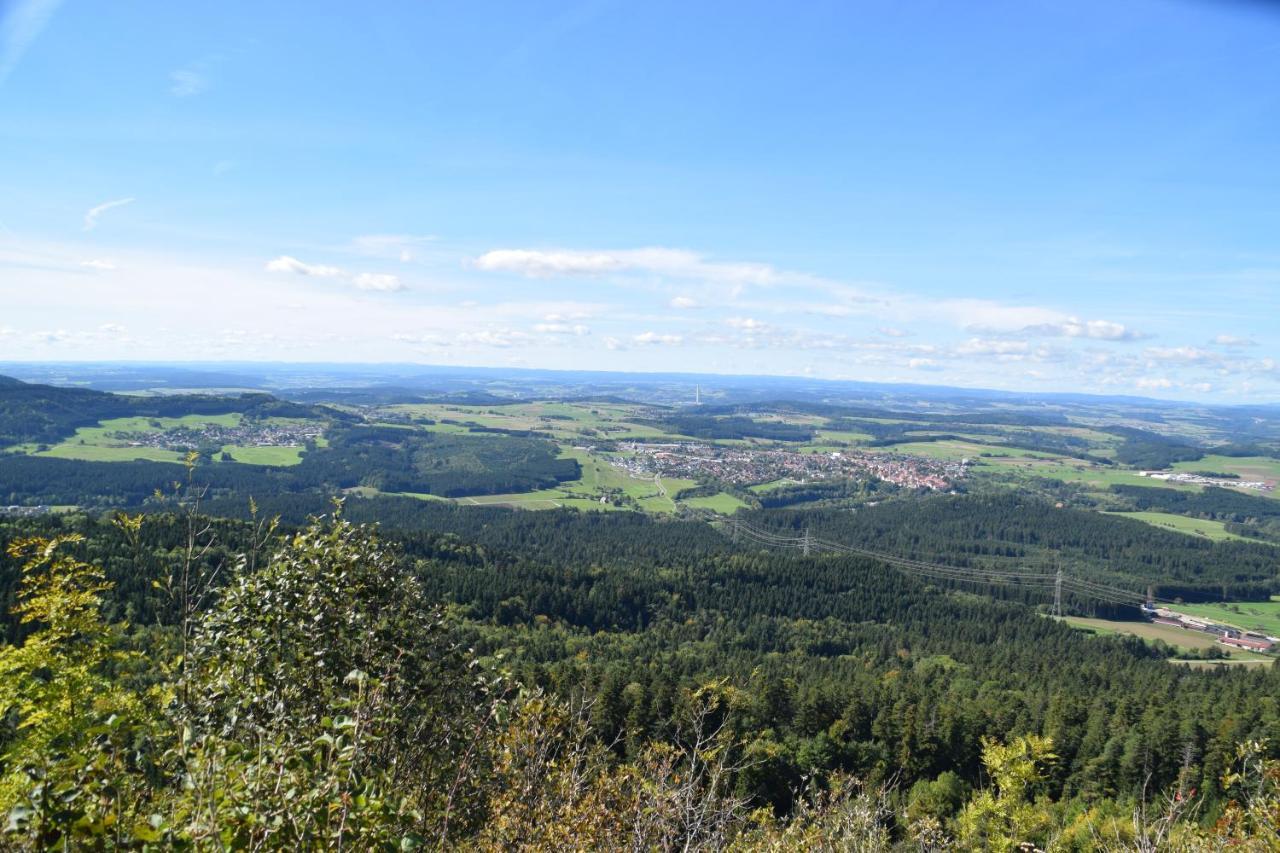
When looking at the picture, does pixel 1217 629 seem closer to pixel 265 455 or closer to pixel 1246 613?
pixel 1246 613

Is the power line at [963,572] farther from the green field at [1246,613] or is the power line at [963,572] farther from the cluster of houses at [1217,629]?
the green field at [1246,613]

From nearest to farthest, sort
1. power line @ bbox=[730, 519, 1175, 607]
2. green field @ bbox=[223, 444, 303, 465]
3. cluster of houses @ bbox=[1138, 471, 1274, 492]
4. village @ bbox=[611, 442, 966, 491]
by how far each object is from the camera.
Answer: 1. power line @ bbox=[730, 519, 1175, 607]
2. green field @ bbox=[223, 444, 303, 465]
3. village @ bbox=[611, 442, 966, 491]
4. cluster of houses @ bbox=[1138, 471, 1274, 492]

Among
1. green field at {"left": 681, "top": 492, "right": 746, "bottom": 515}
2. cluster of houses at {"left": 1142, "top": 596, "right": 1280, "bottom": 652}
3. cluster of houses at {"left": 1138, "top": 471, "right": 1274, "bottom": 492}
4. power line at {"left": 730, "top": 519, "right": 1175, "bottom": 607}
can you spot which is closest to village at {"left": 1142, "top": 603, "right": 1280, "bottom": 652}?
cluster of houses at {"left": 1142, "top": 596, "right": 1280, "bottom": 652}

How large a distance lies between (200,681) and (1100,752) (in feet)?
158

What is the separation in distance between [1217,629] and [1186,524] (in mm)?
66873

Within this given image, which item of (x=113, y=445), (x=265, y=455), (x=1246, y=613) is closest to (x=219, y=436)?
(x=113, y=445)

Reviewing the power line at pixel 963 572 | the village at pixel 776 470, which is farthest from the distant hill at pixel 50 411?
the power line at pixel 963 572

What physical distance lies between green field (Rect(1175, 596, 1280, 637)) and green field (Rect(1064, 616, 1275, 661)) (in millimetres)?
7844

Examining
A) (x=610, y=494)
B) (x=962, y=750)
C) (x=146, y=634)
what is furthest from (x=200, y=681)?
(x=610, y=494)

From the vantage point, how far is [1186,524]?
138375 mm

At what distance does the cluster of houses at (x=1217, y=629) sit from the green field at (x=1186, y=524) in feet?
149

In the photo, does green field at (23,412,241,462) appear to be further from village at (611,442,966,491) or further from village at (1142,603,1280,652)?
village at (1142,603,1280,652)

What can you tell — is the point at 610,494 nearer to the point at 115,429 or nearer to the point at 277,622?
the point at 115,429

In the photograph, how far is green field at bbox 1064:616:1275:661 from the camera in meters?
74.1
